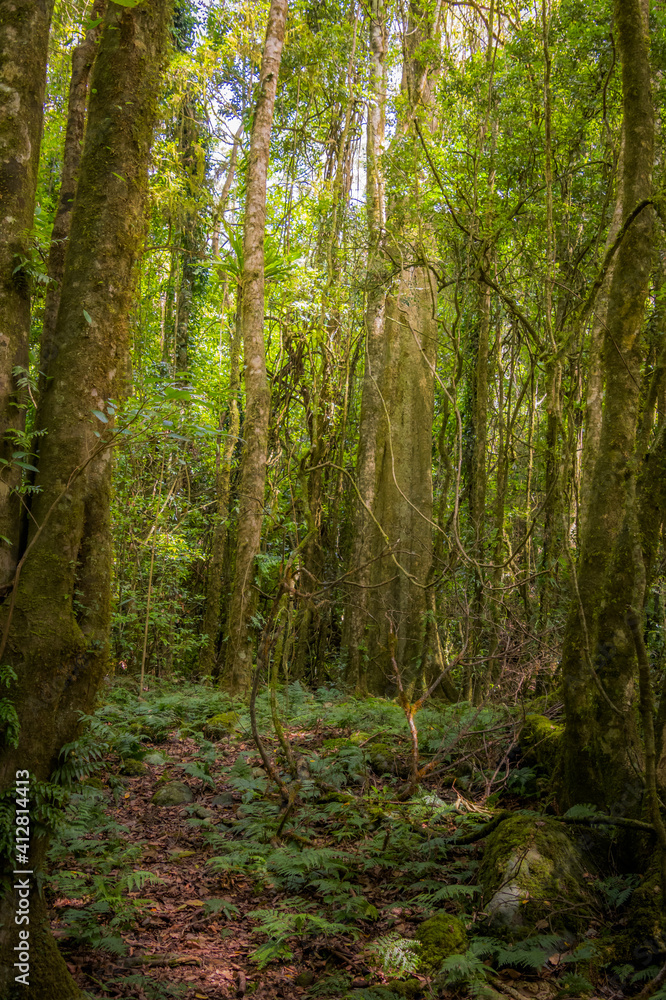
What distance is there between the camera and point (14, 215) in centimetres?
263

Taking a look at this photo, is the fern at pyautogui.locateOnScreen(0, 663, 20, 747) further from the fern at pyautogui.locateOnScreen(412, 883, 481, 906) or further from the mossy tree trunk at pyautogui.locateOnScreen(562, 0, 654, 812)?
the mossy tree trunk at pyautogui.locateOnScreen(562, 0, 654, 812)

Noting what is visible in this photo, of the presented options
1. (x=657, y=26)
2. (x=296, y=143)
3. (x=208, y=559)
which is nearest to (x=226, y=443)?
(x=208, y=559)

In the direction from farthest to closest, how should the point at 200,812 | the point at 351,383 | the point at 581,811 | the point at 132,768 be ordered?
1. the point at 351,383
2. the point at 132,768
3. the point at 200,812
4. the point at 581,811

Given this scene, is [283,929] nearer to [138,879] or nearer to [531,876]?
[138,879]

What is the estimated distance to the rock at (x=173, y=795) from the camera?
193 inches

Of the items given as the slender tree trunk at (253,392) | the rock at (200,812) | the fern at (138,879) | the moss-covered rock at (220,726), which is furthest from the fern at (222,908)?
the slender tree trunk at (253,392)

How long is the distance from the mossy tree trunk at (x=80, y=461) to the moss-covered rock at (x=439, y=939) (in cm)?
162

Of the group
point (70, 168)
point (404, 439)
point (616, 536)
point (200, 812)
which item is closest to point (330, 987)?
point (200, 812)

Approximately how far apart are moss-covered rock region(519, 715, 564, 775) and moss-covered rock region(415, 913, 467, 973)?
149 centimetres

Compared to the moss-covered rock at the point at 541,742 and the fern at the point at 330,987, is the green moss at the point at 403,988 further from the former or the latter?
the moss-covered rock at the point at 541,742

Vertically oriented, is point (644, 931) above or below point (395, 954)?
above

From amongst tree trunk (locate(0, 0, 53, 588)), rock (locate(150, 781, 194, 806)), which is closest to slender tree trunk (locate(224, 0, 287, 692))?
rock (locate(150, 781, 194, 806))

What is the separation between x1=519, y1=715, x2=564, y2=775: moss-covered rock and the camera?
4770mm

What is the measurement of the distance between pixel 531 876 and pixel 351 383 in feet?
38.6
